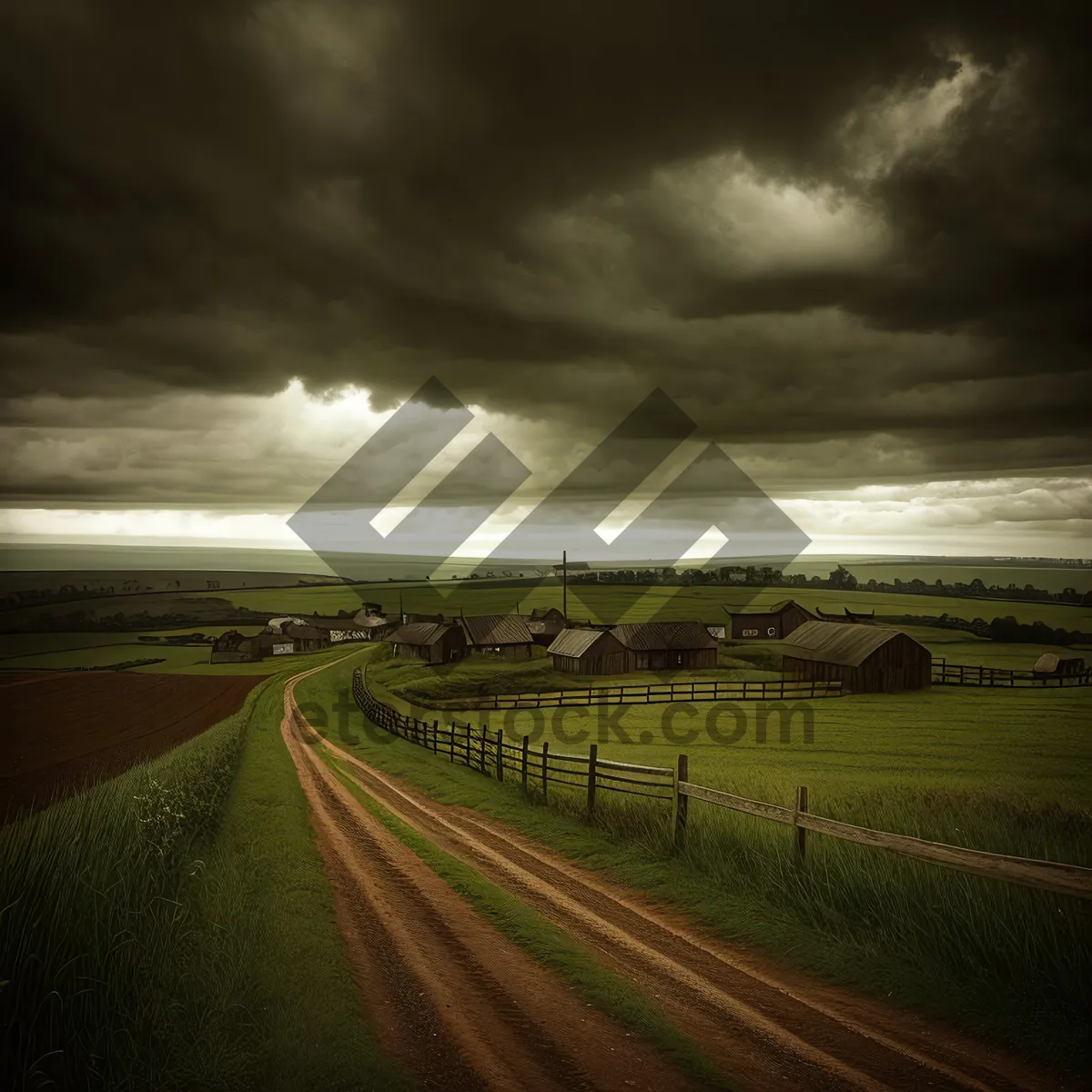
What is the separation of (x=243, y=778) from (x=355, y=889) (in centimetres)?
1093

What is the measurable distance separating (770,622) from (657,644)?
2613 cm

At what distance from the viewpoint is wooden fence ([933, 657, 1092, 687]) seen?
159ft

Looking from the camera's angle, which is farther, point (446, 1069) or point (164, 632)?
point (164, 632)

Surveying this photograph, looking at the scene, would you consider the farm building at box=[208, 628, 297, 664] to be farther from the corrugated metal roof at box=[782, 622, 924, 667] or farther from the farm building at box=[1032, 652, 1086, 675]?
the farm building at box=[1032, 652, 1086, 675]

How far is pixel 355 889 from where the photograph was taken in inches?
443

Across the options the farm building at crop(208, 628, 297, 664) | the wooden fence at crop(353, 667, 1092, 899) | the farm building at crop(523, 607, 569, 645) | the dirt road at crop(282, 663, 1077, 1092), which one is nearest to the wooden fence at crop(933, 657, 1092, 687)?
the farm building at crop(523, 607, 569, 645)

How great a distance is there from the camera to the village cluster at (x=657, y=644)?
47.9 m

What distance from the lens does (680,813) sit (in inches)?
507

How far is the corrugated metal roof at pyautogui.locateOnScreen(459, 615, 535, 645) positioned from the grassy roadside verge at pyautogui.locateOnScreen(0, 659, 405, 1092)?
5681 cm

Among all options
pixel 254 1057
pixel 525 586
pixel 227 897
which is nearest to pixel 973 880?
Answer: pixel 254 1057

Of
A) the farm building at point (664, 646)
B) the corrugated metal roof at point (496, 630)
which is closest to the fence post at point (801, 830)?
the farm building at point (664, 646)

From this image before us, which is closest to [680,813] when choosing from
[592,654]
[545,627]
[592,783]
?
[592,783]

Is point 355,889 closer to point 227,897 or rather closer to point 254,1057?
point 227,897

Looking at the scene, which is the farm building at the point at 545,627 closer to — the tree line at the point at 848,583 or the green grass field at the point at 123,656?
the green grass field at the point at 123,656
